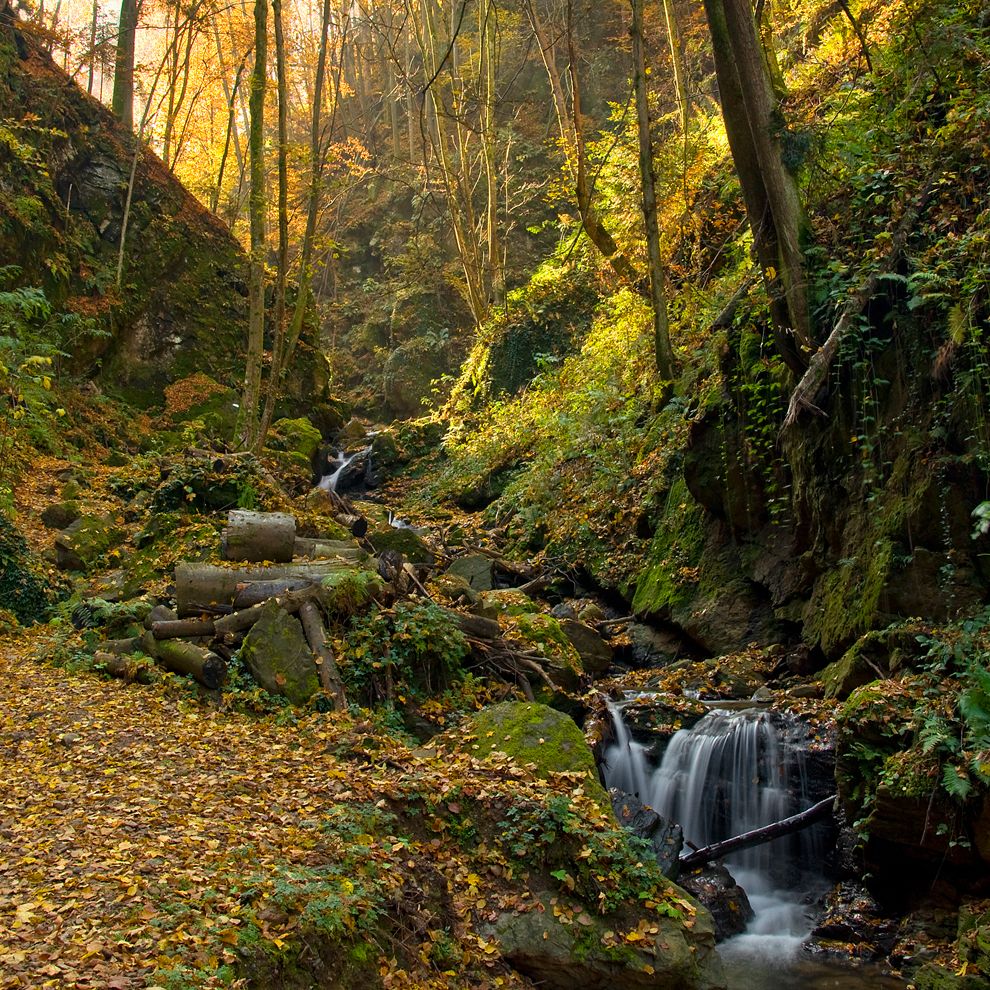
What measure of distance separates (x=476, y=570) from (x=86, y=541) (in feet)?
20.5

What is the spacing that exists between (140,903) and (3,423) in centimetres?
1136

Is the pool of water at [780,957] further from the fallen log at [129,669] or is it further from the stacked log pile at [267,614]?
the fallen log at [129,669]

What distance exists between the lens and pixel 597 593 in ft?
48.6

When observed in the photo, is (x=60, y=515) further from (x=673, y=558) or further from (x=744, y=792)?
(x=744, y=792)

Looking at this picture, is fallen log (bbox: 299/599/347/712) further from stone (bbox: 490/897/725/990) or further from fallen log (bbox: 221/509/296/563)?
stone (bbox: 490/897/725/990)

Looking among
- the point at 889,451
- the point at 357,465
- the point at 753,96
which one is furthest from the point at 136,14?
the point at 889,451

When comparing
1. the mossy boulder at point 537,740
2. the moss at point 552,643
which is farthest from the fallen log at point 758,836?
the moss at point 552,643

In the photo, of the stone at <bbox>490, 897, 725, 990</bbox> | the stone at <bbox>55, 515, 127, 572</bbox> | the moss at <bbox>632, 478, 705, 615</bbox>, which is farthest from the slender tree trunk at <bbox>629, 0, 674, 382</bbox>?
the stone at <bbox>490, 897, 725, 990</bbox>

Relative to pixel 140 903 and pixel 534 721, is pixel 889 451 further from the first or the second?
pixel 140 903

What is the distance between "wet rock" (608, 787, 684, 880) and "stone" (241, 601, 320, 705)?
3.21m

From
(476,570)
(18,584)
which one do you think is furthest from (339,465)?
(18,584)

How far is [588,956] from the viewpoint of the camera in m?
5.48

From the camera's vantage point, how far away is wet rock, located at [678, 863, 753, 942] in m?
7.28

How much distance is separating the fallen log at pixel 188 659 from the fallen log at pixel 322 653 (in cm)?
93
